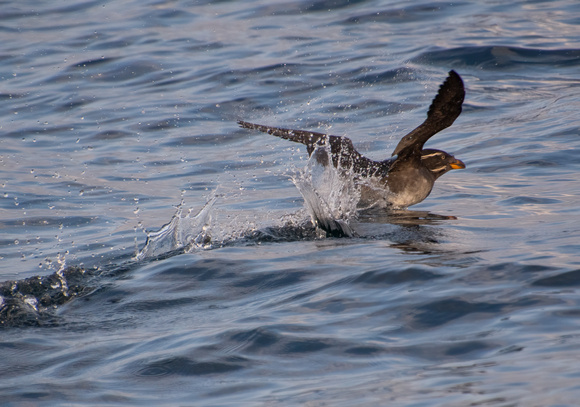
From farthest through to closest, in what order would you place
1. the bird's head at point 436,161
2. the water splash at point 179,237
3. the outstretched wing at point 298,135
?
the bird's head at point 436,161 < the outstretched wing at point 298,135 < the water splash at point 179,237

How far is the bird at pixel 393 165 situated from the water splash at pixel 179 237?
3.74ft

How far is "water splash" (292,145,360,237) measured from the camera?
7965mm

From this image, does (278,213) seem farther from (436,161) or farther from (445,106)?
(445,106)

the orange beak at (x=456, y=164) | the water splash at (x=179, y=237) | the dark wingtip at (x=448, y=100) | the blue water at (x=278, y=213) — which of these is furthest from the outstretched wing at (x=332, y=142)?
the orange beak at (x=456, y=164)

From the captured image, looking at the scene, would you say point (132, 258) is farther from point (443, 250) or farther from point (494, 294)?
point (494, 294)

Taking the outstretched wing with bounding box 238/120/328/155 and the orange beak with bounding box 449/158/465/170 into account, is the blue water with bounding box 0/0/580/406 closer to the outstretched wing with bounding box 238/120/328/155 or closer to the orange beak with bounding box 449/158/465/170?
the orange beak with bounding box 449/158/465/170

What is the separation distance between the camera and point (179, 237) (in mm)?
7660

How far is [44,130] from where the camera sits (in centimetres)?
1462

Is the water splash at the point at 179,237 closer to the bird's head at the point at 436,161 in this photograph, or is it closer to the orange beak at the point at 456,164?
the bird's head at the point at 436,161

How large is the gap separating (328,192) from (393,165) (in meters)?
1.04

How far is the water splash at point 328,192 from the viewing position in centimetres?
796

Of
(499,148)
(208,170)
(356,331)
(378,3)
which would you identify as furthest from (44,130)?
(356,331)

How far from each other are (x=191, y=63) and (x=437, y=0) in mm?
6437

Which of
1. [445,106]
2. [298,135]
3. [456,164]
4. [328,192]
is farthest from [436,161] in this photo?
[298,135]
